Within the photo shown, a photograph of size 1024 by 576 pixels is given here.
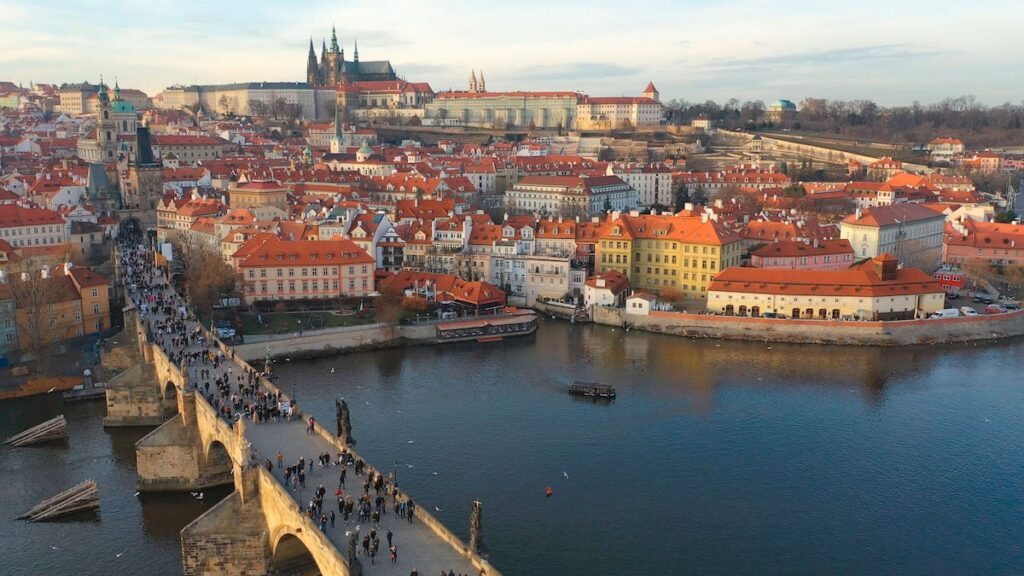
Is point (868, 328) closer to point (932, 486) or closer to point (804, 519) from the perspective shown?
point (932, 486)

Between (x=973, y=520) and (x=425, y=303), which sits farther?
(x=425, y=303)

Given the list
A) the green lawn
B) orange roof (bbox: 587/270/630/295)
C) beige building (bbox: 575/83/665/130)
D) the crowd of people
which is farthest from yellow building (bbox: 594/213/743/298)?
beige building (bbox: 575/83/665/130)

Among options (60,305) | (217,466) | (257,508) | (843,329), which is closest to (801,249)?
(843,329)

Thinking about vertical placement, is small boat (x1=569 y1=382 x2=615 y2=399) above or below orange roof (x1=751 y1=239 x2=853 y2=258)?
below

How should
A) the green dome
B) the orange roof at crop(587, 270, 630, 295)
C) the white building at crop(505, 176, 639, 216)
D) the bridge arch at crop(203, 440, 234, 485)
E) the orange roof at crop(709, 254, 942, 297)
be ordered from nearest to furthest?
the bridge arch at crop(203, 440, 234, 485), the orange roof at crop(709, 254, 942, 297), the orange roof at crop(587, 270, 630, 295), the white building at crop(505, 176, 639, 216), the green dome

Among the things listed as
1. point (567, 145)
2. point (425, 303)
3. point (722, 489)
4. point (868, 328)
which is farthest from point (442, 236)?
point (567, 145)

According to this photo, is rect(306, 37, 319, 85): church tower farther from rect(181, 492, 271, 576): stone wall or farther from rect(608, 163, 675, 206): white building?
rect(181, 492, 271, 576): stone wall

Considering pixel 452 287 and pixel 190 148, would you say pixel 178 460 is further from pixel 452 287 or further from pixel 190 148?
pixel 190 148
